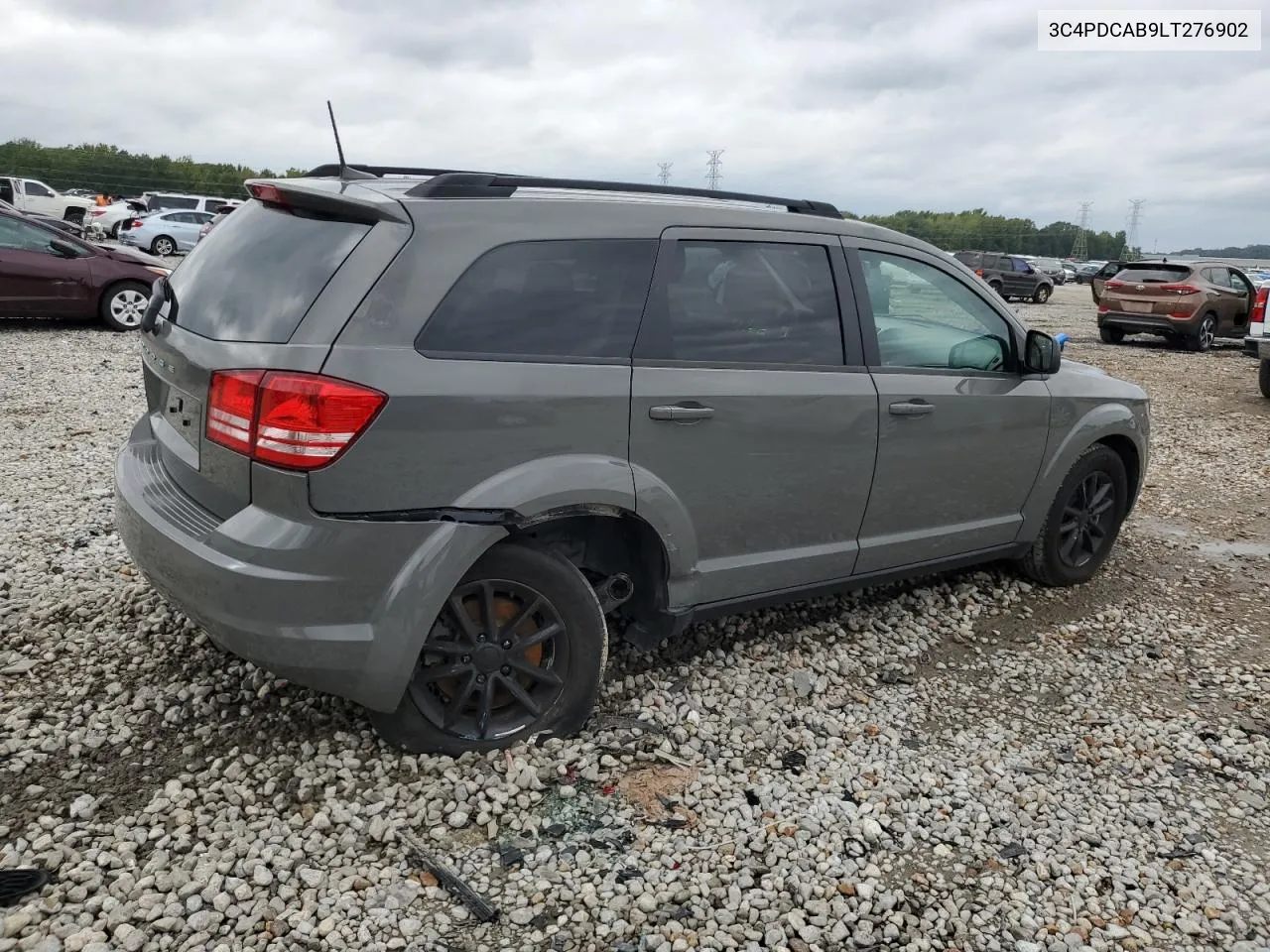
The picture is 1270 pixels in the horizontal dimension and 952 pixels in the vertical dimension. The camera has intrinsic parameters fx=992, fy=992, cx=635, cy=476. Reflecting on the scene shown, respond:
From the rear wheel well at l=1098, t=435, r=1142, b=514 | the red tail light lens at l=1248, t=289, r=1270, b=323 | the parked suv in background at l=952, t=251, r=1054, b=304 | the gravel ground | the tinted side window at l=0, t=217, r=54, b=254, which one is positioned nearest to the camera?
the gravel ground

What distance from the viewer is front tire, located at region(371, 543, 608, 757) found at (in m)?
3.10

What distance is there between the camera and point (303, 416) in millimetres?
2715

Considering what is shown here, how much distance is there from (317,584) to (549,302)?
1.10 metres

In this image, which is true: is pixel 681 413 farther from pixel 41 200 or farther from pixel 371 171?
pixel 41 200

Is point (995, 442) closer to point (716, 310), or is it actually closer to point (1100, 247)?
point (716, 310)

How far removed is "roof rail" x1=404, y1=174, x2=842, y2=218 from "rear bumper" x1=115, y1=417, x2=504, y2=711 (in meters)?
1.01

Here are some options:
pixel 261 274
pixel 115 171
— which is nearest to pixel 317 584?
pixel 261 274

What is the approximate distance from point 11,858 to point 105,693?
89 centimetres

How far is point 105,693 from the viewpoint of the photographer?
139 inches

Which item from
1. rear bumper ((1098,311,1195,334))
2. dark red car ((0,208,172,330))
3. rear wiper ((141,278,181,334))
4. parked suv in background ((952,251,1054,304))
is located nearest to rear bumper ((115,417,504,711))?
rear wiper ((141,278,181,334))

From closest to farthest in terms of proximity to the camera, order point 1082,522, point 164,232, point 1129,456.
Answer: point 1082,522, point 1129,456, point 164,232

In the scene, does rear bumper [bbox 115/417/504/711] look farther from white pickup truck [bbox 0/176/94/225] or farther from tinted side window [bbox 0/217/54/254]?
white pickup truck [bbox 0/176/94/225]

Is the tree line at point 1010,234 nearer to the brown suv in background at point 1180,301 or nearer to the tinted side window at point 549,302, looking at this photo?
the brown suv in background at point 1180,301

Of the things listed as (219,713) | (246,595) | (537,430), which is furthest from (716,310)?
(219,713)
